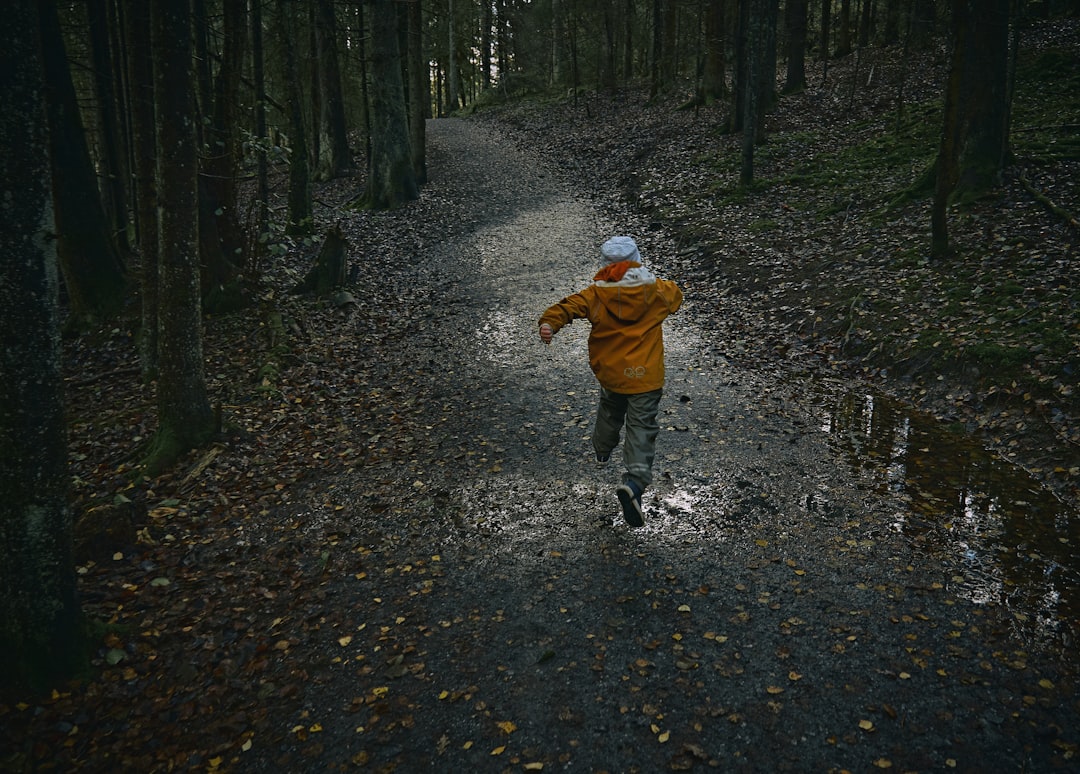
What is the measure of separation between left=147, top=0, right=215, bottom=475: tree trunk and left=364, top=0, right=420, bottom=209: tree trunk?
12.4 meters

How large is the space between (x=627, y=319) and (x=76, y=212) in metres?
9.74

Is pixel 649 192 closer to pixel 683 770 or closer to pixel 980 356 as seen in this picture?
pixel 980 356

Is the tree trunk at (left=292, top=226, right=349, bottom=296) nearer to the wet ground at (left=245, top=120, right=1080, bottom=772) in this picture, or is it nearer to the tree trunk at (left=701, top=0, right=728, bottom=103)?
the wet ground at (left=245, top=120, right=1080, bottom=772)

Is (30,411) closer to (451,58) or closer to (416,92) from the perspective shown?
(416,92)

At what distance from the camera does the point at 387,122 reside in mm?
18578

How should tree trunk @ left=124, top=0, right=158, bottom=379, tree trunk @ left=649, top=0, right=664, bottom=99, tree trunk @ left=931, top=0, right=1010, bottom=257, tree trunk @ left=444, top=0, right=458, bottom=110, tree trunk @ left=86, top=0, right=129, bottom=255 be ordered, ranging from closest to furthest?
tree trunk @ left=124, top=0, right=158, bottom=379 → tree trunk @ left=931, top=0, right=1010, bottom=257 → tree trunk @ left=86, top=0, right=129, bottom=255 → tree trunk @ left=649, top=0, right=664, bottom=99 → tree trunk @ left=444, top=0, right=458, bottom=110

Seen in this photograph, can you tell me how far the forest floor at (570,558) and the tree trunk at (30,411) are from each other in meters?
0.36

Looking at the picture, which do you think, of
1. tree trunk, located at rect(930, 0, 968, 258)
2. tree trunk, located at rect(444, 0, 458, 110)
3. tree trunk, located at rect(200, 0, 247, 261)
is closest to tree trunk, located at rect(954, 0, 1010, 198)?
tree trunk, located at rect(930, 0, 968, 258)

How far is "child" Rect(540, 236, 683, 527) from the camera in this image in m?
5.56

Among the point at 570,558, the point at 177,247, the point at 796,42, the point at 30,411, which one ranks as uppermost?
the point at 796,42

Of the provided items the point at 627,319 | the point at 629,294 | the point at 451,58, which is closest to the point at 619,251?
the point at 629,294

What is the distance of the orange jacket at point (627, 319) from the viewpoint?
557 cm

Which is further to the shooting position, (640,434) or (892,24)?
(892,24)

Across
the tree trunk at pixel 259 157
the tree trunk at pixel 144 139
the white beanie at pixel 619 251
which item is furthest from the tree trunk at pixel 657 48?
the white beanie at pixel 619 251
